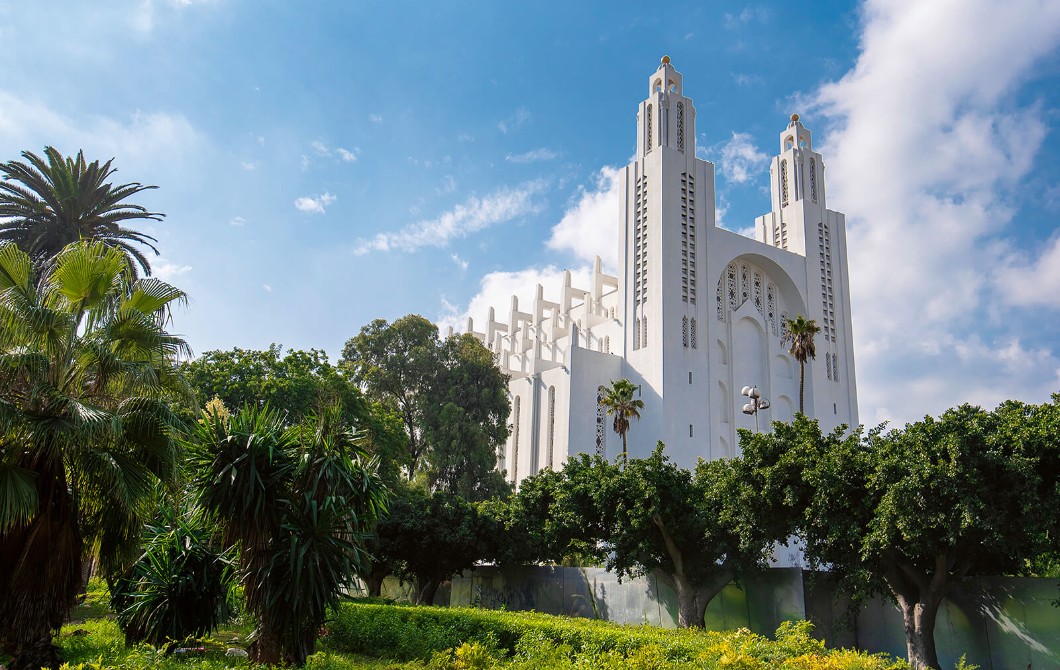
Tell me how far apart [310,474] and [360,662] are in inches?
168

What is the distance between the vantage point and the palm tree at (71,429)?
10.3 meters

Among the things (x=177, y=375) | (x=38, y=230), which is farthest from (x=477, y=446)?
(x=177, y=375)

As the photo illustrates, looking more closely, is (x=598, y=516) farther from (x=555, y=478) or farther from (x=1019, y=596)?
(x=1019, y=596)

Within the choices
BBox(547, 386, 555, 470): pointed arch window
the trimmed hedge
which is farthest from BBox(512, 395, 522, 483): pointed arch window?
the trimmed hedge

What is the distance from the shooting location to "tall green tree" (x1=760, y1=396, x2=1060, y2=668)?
14250 millimetres

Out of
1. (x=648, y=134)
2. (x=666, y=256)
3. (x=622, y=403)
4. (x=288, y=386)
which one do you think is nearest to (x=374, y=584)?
(x=288, y=386)

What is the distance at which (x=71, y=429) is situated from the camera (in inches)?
404

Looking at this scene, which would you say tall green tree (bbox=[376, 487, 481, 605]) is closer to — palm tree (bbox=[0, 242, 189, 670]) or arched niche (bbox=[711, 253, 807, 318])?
palm tree (bbox=[0, 242, 189, 670])

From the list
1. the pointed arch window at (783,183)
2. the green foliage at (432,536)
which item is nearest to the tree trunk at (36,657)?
the green foliage at (432,536)

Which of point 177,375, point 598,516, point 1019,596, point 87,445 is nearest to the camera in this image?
point 87,445

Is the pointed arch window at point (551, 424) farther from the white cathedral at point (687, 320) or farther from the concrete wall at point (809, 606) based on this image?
the concrete wall at point (809, 606)

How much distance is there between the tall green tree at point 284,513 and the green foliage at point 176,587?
49.8 inches

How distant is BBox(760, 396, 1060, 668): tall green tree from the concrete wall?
2.60 ft

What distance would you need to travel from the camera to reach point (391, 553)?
24.6m
